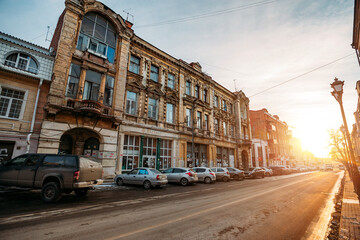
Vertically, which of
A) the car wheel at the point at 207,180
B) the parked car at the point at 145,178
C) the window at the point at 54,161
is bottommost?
the car wheel at the point at 207,180

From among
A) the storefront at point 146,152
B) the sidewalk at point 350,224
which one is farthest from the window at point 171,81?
the sidewalk at point 350,224

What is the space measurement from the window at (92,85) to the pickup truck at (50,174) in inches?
324

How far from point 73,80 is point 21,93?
141 inches

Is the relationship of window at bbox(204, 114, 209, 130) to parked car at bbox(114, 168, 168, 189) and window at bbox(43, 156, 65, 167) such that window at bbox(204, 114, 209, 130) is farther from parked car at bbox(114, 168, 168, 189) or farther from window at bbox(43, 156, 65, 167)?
window at bbox(43, 156, 65, 167)

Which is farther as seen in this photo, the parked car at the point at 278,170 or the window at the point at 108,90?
the parked car at the point at 278,170

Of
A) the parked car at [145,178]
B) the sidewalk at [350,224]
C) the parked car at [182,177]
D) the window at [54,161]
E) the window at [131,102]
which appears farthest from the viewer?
the window at [131,102]

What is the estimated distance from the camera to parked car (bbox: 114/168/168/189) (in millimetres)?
12602

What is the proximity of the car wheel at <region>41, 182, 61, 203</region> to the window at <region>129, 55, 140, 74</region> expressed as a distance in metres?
14.2

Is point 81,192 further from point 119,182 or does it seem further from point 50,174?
point 119,182

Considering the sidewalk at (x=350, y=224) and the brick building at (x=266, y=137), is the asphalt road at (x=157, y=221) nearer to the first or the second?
the sidewalk at (x=350, y=224)

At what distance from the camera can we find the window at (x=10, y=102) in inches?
474

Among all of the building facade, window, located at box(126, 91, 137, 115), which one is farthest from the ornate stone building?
the building facade

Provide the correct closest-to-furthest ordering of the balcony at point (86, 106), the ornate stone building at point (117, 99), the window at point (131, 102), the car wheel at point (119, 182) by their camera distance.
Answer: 1. the car wheel at point (119, 182)
2. the balcony at point (86, 106)
3. the ornate stone building at point (117, 99)
4. the window at point (131, 102)

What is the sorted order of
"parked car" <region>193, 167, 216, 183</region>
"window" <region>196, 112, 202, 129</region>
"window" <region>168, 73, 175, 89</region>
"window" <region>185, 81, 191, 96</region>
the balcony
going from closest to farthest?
the balcony, "parked car" <region>193, 167, 216, 183</region>, "window" <region>168, 73, 175, 89</region>, "window" <region>185, 81, 191, 96</region>, "window" <region>196, 112, 202, 129</region>
